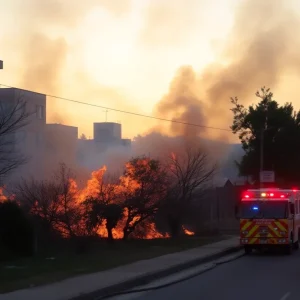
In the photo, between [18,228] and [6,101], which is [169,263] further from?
[6,101]

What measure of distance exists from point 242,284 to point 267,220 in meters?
9.35

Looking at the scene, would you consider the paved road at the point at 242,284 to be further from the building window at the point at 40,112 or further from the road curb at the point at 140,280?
the building window at the point at 40,112

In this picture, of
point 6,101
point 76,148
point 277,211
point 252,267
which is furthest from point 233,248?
point 76,148

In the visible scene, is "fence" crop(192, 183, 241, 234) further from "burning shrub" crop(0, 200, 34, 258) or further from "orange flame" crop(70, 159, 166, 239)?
"burning shrub" crop(0, 200, 34, 258)

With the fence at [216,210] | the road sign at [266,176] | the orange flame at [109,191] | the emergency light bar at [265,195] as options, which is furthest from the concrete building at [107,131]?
the emergency light bar at [265,195]

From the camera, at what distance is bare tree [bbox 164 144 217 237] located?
31.6 meters

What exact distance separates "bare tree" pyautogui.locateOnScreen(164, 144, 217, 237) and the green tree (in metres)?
3.45

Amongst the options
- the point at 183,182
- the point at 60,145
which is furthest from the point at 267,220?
the point at 60,145

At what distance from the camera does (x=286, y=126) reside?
150 feet

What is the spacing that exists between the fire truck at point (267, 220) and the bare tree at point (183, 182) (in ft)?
24.2

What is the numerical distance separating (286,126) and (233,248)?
22645 millimetres

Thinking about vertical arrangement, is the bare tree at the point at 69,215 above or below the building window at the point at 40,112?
below

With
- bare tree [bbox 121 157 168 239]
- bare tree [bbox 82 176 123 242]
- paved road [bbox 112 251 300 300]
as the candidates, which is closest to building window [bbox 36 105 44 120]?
bare tree [bbox 121 157 168 239]

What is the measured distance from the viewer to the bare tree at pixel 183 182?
1244 inches
